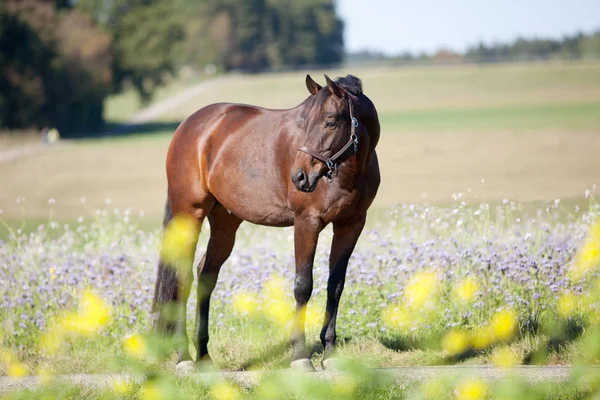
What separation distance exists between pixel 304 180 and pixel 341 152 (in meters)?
0.30

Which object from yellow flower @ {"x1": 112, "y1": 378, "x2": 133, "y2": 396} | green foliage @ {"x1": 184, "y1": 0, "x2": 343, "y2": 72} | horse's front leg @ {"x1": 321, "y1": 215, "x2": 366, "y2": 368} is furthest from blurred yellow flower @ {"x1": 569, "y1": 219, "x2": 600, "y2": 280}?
green foliage @ {"x1": 184, "y1": 0, "x2": 343, "y2": 72}

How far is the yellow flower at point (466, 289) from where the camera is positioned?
6726 mm

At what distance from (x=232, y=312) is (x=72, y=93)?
161 ft

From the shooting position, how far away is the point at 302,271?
5809mm

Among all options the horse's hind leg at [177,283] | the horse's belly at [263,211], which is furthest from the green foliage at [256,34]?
the horse's belly at [263,211]

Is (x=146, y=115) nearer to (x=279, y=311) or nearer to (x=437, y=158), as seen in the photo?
(x=437, y=158)

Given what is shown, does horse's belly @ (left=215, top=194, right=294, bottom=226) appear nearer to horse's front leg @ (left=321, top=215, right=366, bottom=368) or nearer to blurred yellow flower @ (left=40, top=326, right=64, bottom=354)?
horse's front leg @ (left=321, top=215, right=366, bottom=368)

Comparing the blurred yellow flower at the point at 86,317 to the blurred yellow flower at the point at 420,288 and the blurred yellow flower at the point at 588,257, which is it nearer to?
the blurred yellow flower at the point at 420,288

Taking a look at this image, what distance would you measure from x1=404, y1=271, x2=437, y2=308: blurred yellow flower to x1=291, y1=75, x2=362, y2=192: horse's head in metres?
1.50

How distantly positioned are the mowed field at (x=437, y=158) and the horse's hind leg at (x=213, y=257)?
2565mm

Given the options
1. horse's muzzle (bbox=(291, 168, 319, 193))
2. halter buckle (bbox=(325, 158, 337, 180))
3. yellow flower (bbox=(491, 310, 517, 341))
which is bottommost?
yellow flower (bbox=(491, 310, 517, 341))

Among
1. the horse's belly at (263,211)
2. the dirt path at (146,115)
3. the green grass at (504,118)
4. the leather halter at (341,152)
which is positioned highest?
the leather halter at (341,152)

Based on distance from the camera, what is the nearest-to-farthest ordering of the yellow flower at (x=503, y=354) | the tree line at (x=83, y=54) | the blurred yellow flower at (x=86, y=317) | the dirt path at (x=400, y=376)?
the dirt path at (x=400, y=376)
the yellow flower at (x=503, y=354)
the blurred yellow flower at (x=86, y=317)
the tree line at (x=83, y=54)

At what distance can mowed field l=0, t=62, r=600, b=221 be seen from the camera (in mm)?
19516
